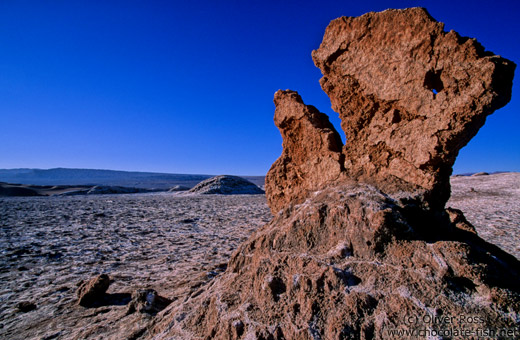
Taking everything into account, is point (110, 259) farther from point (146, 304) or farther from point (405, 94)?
point (405, 94)

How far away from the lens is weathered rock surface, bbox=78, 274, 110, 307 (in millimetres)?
2947

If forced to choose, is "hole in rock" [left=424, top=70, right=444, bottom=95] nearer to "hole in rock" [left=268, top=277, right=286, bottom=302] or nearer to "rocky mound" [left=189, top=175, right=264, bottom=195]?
"hole in rock" [left=268, top=277, right=286, bottom=302]

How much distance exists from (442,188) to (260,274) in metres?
1.58

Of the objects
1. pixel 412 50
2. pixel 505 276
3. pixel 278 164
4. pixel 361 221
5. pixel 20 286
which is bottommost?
pixel 20 286

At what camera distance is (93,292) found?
2.99m

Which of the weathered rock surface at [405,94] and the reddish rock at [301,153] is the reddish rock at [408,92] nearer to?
the weathered rock surface at [405,94]

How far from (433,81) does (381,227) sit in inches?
46.7

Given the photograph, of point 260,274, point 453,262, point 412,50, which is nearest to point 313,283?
point 260,274

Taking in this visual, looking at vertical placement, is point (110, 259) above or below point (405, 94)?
below

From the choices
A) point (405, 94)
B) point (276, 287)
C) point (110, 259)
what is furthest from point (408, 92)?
point (110, 259)

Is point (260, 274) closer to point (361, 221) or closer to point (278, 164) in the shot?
point (361, 221)

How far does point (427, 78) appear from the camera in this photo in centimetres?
207

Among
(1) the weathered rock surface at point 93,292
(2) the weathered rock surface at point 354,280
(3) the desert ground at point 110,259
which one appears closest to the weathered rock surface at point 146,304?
(3) the desert ground at point 110,259

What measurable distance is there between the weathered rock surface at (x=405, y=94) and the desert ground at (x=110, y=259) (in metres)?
1.98
